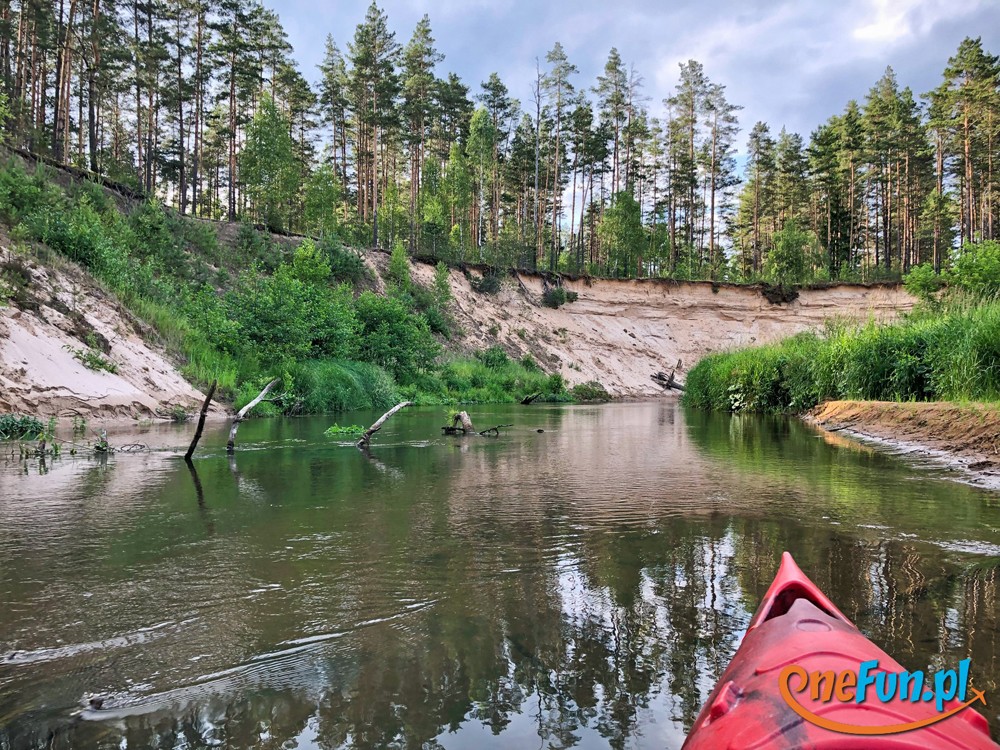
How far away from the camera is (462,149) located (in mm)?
48312

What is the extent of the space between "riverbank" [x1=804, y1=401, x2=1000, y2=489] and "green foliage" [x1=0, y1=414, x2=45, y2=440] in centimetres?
1364

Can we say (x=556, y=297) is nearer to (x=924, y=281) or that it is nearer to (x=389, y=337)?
(x=389, y=337)

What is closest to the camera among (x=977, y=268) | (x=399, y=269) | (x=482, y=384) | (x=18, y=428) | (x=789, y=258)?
(x=18, y=428)

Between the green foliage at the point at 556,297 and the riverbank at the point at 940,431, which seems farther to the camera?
the green foliage at the point at 556,297

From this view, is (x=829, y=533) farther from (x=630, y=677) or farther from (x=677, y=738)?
(x=677, y=738)

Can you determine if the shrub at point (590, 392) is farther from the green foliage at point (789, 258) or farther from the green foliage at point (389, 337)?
the green foliage at point (789, 258)

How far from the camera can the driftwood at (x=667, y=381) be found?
39594mm

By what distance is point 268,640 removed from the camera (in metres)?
2.85

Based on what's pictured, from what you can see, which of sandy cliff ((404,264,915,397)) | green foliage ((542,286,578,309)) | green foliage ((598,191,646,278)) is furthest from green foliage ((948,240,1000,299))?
green foliage ((598,191,646,278))

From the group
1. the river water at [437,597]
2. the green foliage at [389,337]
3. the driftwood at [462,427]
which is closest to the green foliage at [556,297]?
the green foliage at [389,337]

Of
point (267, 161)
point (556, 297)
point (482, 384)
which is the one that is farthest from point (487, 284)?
point (267, 161)

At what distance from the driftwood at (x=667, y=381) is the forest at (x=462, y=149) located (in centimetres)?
916

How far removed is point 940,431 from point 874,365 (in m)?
4.31

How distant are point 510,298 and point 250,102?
23564 millimetres
